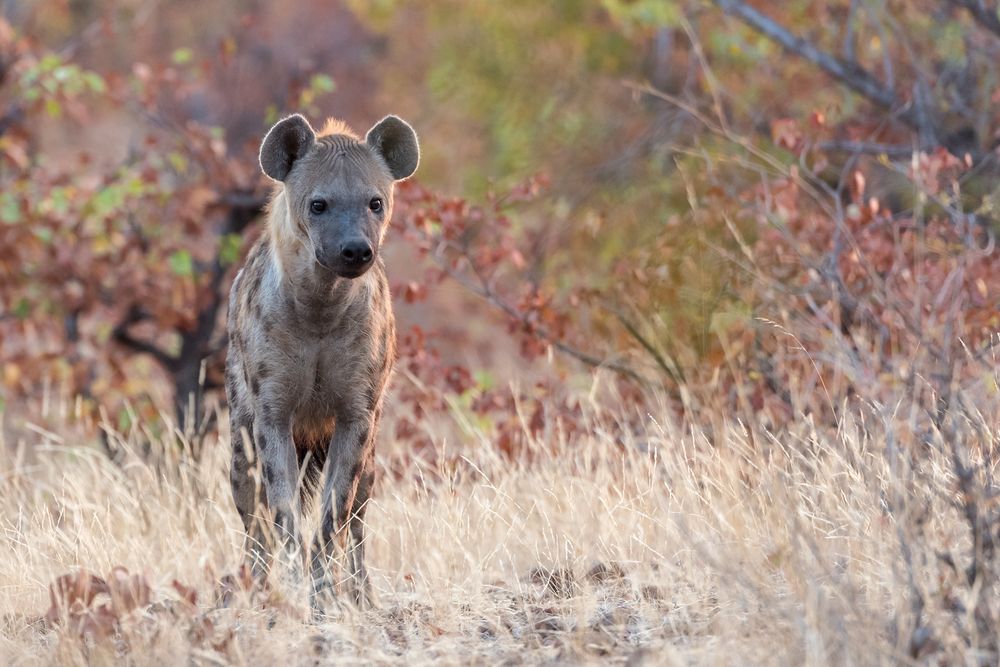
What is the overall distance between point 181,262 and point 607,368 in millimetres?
2708

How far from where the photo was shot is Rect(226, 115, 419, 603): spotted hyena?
5301mm

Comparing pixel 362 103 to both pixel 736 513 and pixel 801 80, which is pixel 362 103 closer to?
pixel 801 80

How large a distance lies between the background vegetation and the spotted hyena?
28 cm

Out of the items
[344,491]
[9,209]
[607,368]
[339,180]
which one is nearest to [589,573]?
[344,491]

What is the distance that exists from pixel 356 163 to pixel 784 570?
2.21m

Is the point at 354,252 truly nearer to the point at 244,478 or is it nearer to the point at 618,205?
the point at 244,478

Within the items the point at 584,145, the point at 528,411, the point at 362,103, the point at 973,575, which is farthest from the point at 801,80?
the point at 362,103

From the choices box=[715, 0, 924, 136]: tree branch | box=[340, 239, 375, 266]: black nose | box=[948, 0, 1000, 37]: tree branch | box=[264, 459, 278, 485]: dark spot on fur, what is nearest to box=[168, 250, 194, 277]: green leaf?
box=[715, 0, 924, 136]: tree branch

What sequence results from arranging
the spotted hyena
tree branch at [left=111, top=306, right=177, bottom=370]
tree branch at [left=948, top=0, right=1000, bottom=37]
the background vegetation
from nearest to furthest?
the background vegetation, the spotted hyena, tree branch at [left=948, top=0, right=1000, bottom=37], tree branch at [left=111, top=306, right=177, bottom=370]

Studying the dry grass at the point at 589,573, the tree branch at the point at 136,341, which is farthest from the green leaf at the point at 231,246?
the dry grass at the point at 589,573

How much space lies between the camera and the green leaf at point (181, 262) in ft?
28.4

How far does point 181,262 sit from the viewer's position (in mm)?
8672

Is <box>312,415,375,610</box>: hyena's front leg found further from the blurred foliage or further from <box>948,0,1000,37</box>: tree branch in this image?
<box>948,0,1000,37</box>: tree branch

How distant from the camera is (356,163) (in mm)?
5461
